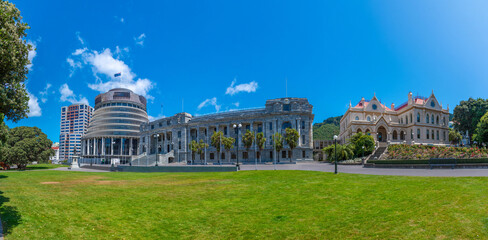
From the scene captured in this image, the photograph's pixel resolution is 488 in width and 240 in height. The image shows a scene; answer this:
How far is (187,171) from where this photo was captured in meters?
39.0

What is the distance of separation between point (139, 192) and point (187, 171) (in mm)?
19939

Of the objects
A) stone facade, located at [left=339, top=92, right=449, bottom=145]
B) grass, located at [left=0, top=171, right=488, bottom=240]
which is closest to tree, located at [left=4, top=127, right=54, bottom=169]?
grass, located at [left=0, top=171, right=488, bottom=240]

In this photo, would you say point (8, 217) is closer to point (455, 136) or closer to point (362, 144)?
point (362, 144)

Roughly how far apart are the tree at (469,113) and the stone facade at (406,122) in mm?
3430

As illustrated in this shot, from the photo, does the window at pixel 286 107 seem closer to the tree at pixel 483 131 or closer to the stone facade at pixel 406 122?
the stone facade at pixel 406 122

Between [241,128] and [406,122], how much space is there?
4515 centimetres

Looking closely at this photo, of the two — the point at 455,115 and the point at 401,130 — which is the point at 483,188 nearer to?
the point at 401,130

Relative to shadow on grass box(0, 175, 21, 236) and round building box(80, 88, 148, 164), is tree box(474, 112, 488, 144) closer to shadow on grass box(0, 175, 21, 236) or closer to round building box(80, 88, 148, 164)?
shadow on grass box(0, 175, 21, 236)

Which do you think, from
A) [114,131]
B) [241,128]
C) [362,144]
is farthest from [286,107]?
[114,131]

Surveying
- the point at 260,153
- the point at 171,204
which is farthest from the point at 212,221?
the point at 260,153

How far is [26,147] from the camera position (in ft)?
207

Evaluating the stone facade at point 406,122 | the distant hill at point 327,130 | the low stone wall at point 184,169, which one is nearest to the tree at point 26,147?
the low stone wall at point 184,169

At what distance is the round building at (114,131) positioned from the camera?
120875 millimetres

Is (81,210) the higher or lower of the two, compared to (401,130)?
lower
